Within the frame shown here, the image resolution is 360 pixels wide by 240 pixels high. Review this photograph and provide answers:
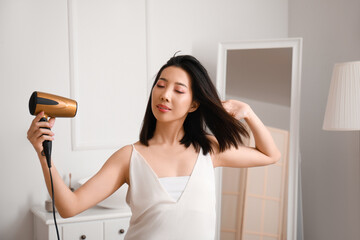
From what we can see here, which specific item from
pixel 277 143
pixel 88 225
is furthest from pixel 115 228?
pixel 277 143

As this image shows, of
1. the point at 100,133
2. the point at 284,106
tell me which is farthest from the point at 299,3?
the point at 100,133

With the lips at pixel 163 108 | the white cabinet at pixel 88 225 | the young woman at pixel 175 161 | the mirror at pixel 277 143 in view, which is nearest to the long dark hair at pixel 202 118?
the young woman at pixel 175 161

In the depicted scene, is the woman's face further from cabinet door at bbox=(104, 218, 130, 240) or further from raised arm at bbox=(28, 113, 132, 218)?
cabinet door at bbox=(104, 218, 130, 240)

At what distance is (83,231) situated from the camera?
2500mm

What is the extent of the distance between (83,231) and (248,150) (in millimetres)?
1363

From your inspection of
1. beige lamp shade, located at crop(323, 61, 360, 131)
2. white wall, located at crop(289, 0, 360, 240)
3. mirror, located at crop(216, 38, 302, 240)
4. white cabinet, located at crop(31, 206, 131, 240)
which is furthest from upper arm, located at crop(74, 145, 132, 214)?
white wall, located at crop(289, 0, 360, 240)

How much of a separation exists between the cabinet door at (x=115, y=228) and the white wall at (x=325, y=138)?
1459 millimetres

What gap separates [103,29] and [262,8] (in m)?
1.38

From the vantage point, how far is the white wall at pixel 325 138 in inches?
109

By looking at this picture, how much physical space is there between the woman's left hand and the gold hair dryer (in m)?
0.56

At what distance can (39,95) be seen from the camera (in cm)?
116

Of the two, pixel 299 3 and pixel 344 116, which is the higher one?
pixel 299 3

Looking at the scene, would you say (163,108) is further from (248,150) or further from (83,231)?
(83,231)

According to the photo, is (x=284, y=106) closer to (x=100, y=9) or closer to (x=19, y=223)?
(x=100, y=9)
